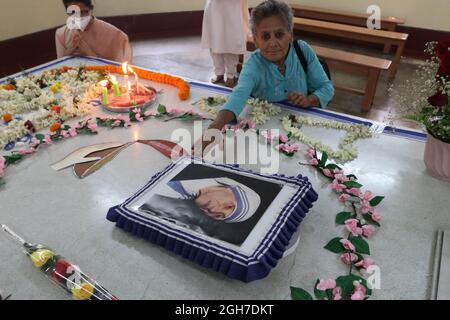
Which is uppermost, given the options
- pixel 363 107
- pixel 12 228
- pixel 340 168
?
pixel 340 168

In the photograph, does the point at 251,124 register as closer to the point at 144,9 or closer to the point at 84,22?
the point at 84,22

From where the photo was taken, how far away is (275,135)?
1.42 meters

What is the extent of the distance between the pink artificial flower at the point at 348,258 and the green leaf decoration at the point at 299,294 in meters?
0.14

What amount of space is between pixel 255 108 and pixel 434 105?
76 cm

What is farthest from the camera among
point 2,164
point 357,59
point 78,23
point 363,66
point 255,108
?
point 357,59

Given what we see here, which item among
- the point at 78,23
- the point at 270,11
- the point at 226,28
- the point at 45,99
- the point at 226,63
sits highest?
the point at 270,11

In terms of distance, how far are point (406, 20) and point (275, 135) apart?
4.68 metres

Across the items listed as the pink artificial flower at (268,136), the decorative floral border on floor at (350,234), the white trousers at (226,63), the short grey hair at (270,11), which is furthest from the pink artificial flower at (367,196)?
the white trousers at (226,63)

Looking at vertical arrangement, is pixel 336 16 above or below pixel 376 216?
above

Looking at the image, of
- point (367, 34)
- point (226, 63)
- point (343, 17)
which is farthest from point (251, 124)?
point (343, 17)

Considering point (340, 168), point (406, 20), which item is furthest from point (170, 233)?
point (406, 20)

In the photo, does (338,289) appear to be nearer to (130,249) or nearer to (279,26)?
(130,249)

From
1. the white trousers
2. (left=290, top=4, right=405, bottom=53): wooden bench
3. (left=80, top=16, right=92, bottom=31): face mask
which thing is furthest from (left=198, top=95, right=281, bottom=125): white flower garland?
(left=290, top=4, right=405, bottom=53): wooden bench

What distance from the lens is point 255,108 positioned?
159cm
